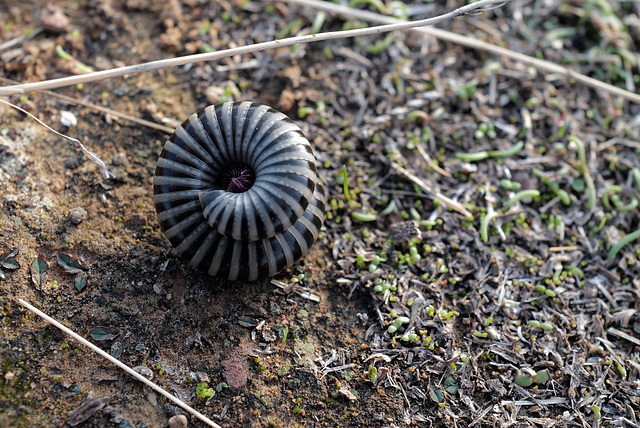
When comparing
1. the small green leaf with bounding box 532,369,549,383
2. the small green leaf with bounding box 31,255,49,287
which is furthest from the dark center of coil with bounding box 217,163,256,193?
the small green leaf with bounding box 532,369,549,383

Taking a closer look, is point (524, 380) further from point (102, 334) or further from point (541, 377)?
point (102, 334)

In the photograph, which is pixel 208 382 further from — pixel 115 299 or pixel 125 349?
pixel 115 299

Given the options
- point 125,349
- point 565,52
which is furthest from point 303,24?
point 125,349

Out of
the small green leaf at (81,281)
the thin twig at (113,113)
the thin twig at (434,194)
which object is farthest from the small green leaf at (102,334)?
the thin twig at (434,194)

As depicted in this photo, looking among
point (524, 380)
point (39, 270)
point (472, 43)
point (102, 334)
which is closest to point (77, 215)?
point (39, 270)

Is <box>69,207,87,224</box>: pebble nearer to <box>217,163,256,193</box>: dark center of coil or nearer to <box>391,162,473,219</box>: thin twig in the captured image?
<box>217,163,256,193</box>: dark center of coil

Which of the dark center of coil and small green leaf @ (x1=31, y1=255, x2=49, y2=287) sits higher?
the dark center of coil

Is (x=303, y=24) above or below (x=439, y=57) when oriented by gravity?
above
